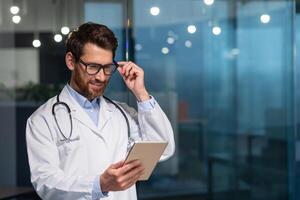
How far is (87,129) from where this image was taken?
191 cm

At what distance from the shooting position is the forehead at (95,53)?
6.03 feet

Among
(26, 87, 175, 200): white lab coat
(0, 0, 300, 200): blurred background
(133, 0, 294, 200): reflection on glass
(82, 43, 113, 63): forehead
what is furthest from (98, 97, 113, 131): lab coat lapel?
(133, 0, 294, 200): reflection on glass

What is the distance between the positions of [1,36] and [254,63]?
193 cm

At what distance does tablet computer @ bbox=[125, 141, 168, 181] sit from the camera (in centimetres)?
164

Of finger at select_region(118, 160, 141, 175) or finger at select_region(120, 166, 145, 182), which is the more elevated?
finger at select_region(118, 160, 141, 175)

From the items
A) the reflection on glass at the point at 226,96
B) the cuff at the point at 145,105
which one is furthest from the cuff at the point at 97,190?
the reflection on glass at the point at 226,96

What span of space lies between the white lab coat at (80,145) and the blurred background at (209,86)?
181 cm

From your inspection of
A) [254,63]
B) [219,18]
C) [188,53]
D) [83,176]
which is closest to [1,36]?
[188,53]

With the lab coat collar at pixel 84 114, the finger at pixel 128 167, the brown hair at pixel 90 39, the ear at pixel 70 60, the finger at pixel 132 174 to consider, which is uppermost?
the brown hair at pixel 90 39

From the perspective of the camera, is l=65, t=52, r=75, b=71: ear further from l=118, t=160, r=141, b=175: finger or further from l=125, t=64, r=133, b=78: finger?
l=118, t=160, r=141, b=175: finger

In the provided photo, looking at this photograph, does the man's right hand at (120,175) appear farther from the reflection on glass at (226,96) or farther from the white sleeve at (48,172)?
the reflection on glass at (226,96)

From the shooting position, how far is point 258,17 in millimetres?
4340

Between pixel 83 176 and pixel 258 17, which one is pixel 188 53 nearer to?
pixel 258 17

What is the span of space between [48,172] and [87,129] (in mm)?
224
